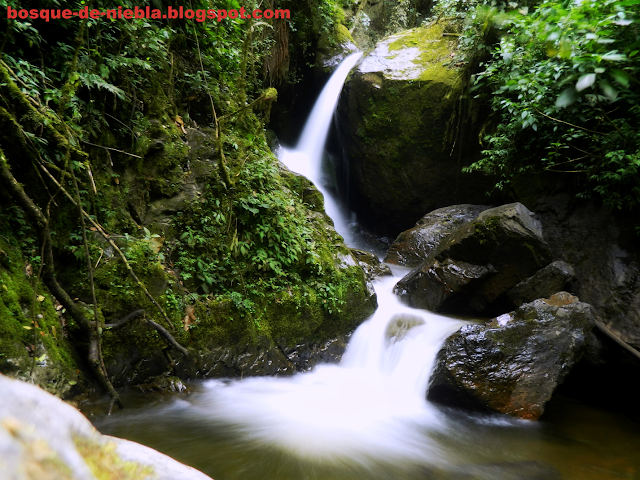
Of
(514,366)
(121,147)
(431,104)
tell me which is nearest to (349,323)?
(514,366)

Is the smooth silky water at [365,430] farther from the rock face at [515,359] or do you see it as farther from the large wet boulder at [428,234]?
the large wet boulder at [428,234]

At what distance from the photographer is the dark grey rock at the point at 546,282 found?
563 cm

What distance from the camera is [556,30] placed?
10.3 feet

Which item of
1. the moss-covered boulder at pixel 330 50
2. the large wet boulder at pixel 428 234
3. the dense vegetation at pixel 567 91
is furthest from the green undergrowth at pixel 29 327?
the moss-covered boulder at pixel 330 50

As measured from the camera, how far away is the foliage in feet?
11.1

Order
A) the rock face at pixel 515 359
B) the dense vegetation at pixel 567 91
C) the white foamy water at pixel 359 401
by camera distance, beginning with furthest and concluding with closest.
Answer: the rock face at pixel 515 359
the white foamy water at pixel 359 401
the dense vegetation at pixel 567 91

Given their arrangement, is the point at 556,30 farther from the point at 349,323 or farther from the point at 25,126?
the point at 25,126

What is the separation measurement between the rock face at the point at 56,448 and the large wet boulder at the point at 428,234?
25.7ft

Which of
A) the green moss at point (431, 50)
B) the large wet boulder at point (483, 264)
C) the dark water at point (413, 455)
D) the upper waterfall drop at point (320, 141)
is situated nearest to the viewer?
the dark water at point (413, 455)

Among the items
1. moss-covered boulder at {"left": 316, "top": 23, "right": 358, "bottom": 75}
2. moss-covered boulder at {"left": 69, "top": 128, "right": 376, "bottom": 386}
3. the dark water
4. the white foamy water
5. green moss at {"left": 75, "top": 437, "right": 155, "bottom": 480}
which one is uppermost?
moss-covered boulder at {"left": 316, "top": 23, "right": 358, "bottom": 75}

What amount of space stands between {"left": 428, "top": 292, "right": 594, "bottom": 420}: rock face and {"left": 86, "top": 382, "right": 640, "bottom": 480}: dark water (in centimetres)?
27

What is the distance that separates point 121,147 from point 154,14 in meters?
1.95

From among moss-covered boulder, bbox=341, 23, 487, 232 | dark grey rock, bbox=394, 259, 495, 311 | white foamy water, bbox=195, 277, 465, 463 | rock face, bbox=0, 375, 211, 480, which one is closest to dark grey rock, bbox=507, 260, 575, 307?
dark grey rock, bbox=394, 259, 495, 311

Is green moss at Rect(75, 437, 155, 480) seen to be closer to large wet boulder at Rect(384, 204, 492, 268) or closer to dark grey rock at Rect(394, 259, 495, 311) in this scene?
dark grey rock at Rect(394, 259, 495, 311)
